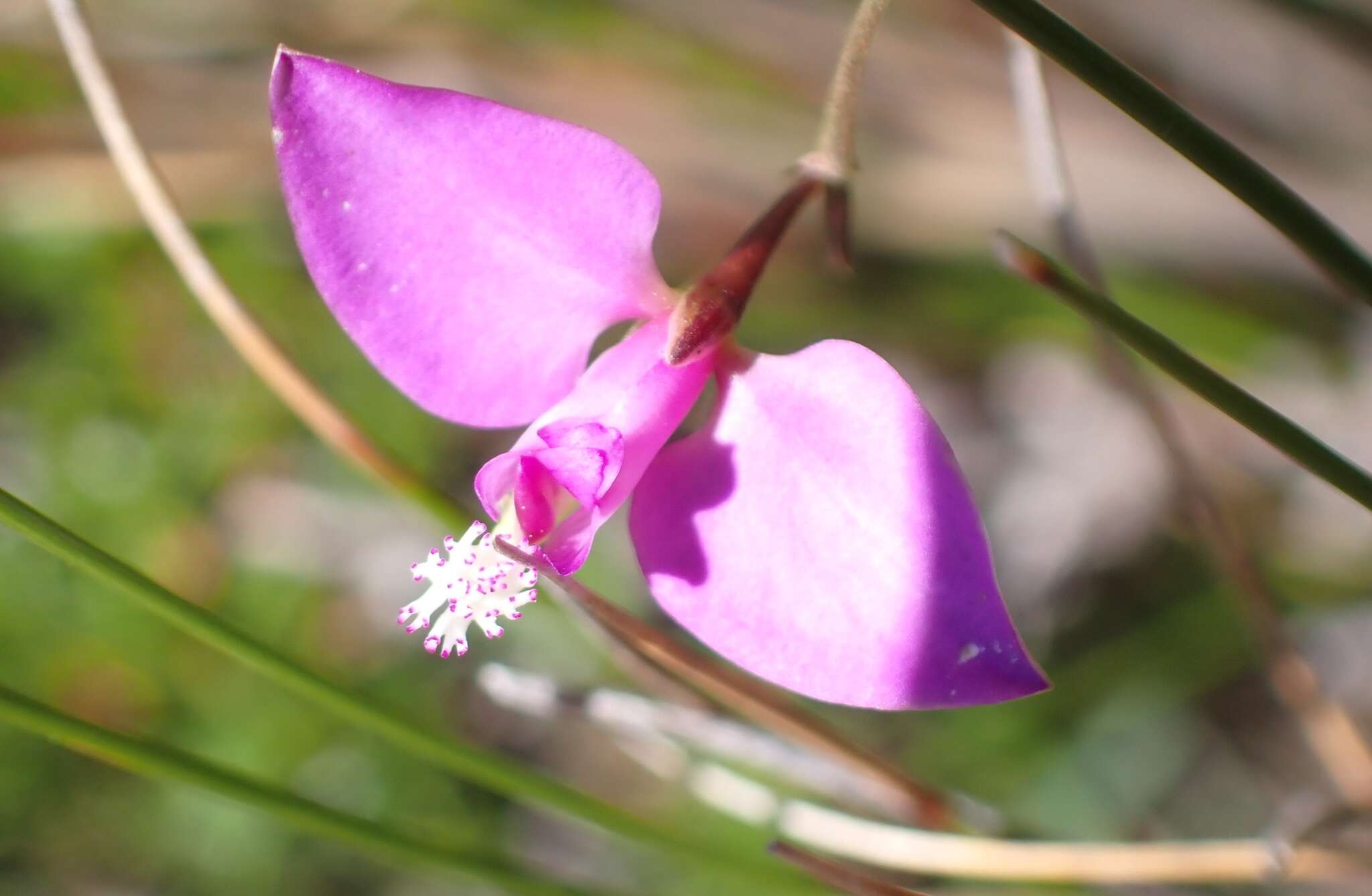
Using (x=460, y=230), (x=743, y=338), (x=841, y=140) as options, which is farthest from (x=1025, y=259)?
(x=743, y=338)

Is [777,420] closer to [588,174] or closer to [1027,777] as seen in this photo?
[588,174]

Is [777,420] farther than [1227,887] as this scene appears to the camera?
No

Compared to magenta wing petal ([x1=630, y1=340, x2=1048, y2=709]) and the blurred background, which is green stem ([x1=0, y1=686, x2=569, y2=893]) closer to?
magenta wing petal ([x1=630, y1=340, x2=1048, y2=709])

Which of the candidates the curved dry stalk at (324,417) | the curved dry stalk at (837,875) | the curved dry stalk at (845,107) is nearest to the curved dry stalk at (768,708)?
the curved dry stalk at (324,417)

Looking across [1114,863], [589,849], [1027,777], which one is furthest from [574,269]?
[589,849]

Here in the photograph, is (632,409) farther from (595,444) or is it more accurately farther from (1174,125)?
(1174,125)

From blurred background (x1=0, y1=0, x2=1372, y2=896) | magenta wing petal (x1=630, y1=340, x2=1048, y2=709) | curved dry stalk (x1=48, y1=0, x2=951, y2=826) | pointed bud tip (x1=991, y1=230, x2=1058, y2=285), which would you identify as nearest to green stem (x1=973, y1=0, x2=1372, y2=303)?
pointed bud tip (x1=991, y1=230, x2=1058, y2=285)
